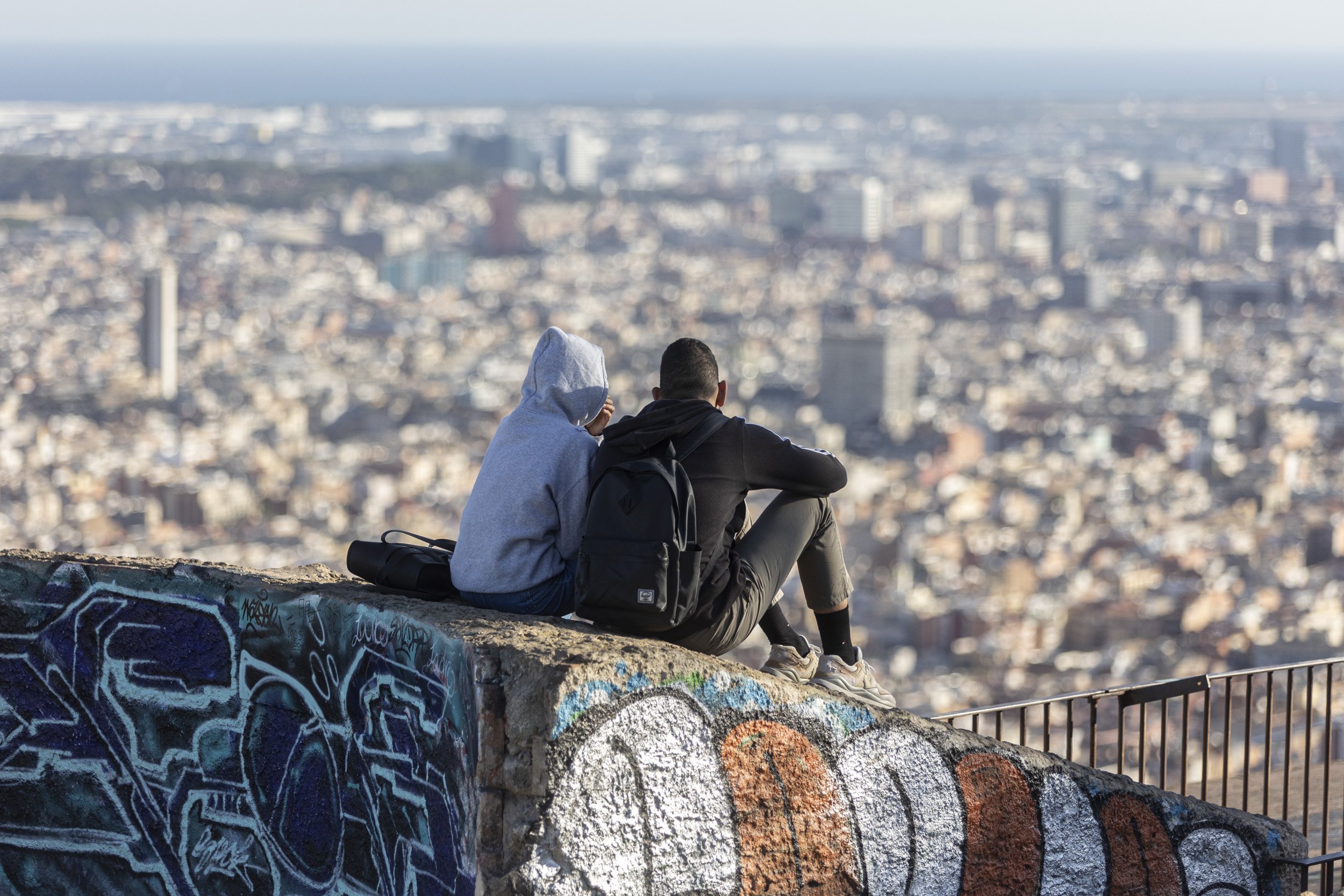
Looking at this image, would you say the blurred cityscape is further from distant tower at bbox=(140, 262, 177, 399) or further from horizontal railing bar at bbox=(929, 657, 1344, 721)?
horizontal railing bar at bbox=(929, 657, 1344, 721)

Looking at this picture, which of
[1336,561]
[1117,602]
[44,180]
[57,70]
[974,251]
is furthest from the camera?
[57,70]

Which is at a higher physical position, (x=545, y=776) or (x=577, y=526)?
(x=577, y=526)

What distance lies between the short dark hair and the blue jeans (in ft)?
0.92

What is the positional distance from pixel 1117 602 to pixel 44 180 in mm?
48677

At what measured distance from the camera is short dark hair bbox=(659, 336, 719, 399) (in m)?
2.49

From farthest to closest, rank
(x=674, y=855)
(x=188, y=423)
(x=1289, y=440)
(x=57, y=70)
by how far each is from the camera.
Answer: (x=57, y=70)
(x=188, y=423)
(x=1289, y=440)
(x=674, y=855)

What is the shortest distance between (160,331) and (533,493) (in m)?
42.8

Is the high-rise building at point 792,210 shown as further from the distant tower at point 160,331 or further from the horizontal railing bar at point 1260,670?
the horizontal railing bar at point 1260,670

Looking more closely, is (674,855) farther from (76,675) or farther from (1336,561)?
(1336,561)

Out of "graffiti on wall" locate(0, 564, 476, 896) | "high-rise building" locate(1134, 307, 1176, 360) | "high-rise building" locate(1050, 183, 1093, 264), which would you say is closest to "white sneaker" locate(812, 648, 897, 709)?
"graffiti on wall" locate(0, 564, 476, 896)

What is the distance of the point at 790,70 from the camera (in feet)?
626

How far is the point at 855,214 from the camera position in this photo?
73250 mm

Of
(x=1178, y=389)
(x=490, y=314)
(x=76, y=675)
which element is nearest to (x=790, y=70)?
(x=490, y=314)

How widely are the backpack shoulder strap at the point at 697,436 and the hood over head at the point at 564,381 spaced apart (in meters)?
0.12
